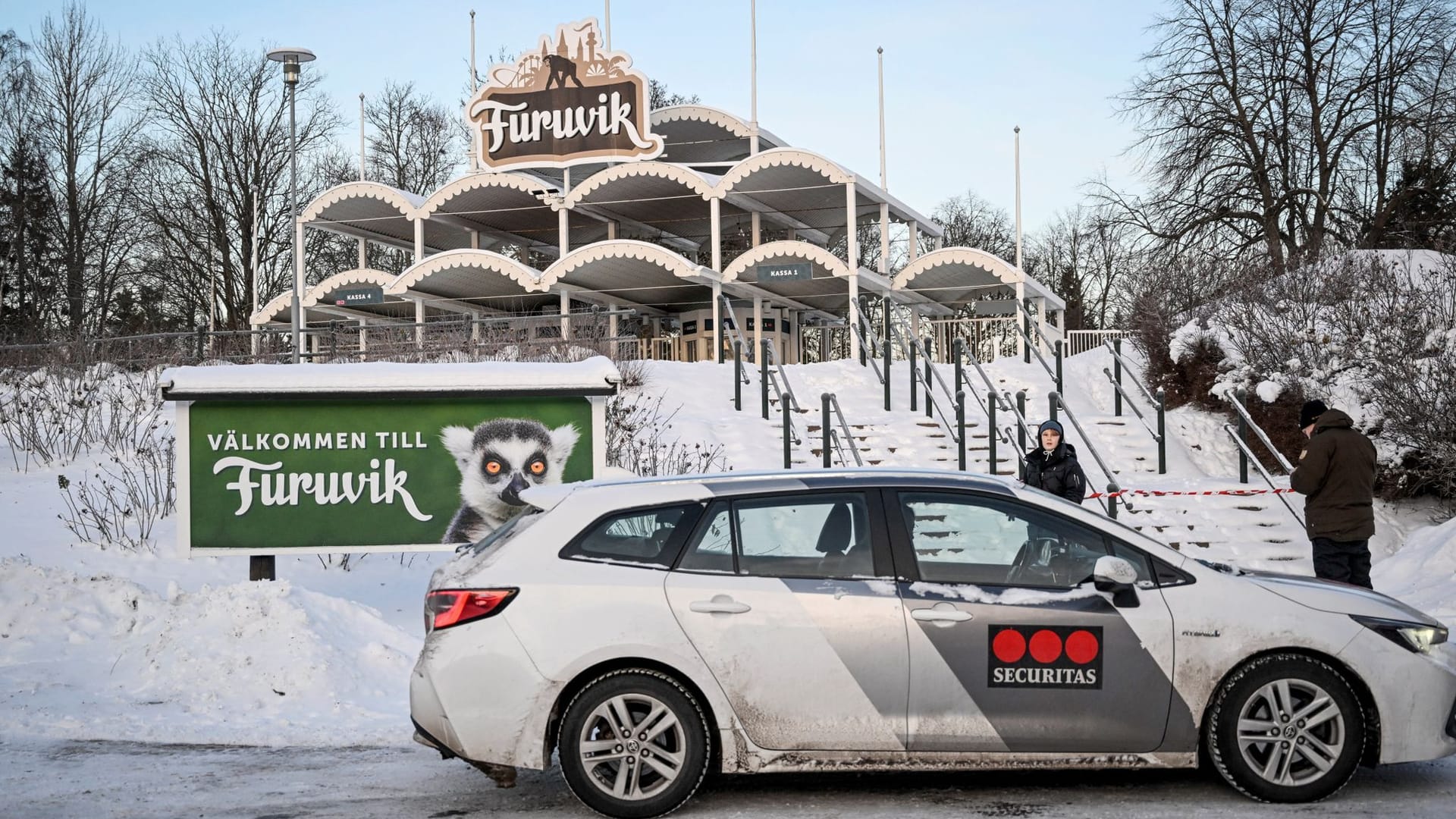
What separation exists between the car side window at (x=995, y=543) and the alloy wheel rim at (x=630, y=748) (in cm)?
123

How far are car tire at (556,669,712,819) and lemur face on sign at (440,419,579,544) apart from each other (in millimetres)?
4593

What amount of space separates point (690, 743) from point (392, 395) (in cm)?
516

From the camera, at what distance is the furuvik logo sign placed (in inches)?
213

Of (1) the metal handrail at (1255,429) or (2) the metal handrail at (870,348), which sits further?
(2) the metal handrail at (870,348)

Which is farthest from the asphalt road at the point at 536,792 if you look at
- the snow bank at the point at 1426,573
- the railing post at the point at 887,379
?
the railing post at the point at 887,379

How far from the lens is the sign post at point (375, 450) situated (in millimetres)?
9547

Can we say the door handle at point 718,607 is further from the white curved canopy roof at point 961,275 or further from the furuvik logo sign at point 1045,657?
the white curved canopy roof at point 961,275

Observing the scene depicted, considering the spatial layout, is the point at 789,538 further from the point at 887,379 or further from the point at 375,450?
the point at 887,379

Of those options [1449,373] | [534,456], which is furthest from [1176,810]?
[1449,373]

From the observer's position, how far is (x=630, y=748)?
5309 millimetres

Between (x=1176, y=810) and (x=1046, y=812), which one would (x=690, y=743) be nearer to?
(x=1046, y=812)

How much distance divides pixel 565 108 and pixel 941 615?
29.0 meters

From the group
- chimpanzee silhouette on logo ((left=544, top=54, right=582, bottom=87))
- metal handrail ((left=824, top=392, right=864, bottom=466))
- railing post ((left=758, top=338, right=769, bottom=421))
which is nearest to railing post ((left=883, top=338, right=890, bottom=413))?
metal handrail ((left=824, top=392, right=864, bottom=466))

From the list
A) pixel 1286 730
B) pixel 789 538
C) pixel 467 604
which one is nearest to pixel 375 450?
pixel 467 604
